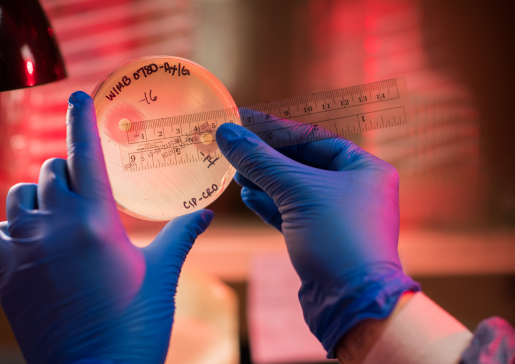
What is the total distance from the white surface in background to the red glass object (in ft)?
6.57

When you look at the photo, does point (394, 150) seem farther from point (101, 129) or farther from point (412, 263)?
point (101, 129)

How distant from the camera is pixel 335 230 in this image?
105cm

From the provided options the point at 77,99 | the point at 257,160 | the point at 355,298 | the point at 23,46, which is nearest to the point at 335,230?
the point at 355,298

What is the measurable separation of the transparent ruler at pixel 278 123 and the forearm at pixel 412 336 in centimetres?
62

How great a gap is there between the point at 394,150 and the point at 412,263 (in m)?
0.89

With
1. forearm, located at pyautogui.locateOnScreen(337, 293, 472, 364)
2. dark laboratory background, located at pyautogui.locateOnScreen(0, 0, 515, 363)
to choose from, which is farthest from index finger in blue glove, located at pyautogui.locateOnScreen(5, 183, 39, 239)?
dark laboratory background, located at pyautogui.locateOnScreen(0, 0, 515, 363)

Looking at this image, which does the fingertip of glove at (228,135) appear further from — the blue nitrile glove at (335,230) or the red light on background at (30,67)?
the red light on background at (30,67)

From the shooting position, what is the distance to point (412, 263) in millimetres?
2756

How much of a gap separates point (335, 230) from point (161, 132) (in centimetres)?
67

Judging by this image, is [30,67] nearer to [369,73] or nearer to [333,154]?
[333,154]

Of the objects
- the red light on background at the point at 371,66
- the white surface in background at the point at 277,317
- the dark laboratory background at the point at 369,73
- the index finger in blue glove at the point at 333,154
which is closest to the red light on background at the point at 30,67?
the index finger in blue glove at the point at 333,154

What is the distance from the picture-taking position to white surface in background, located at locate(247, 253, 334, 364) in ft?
8.07

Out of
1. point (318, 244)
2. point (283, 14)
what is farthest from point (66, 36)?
point (318, 244)

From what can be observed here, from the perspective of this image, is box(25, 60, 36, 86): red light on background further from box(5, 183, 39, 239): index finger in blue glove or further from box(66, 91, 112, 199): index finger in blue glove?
box(5, 183, 39, 239): index finger in blue glove
